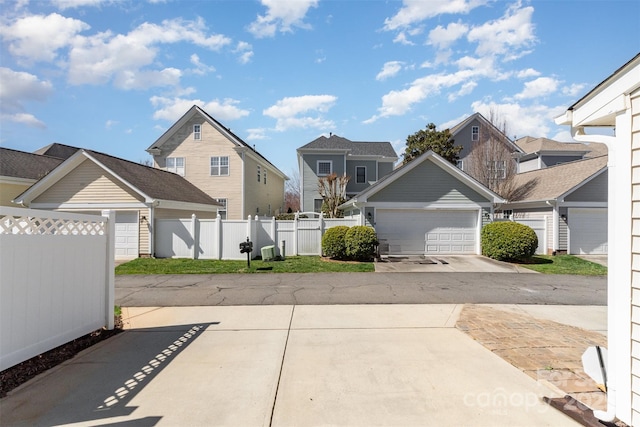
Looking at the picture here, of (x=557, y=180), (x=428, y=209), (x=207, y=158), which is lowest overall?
(x=428, y=209)

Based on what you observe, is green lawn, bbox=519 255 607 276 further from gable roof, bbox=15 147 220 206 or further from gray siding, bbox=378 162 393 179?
gable roof, bbox=15 147 220 206

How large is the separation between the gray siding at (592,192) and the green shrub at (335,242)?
11.7m

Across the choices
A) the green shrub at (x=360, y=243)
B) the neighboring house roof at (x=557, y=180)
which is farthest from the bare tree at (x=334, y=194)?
the neighboring house roof at (x=557, y=180)

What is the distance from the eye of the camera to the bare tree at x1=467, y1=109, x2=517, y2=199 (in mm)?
22531

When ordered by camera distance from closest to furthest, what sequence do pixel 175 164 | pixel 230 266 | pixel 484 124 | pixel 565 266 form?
pixel 230 266 → pixel 565 266 → pixel 175 164 → pixel 484 124

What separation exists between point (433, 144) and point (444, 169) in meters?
10.4

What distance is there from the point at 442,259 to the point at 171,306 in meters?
11.7

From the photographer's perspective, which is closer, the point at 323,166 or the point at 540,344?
the point at 540,344

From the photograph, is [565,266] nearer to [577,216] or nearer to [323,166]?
[577,216]

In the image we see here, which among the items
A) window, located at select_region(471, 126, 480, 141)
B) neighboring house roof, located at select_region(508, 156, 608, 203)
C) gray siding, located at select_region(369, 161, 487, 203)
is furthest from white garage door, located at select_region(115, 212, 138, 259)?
window, located at select_region(471, 126, 480, 141)

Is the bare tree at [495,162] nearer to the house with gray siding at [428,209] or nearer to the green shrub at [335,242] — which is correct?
the house with gray siding at [428,209]

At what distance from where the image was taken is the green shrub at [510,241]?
13586 millimetres

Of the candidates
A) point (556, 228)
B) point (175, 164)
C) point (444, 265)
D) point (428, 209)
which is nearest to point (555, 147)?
point (556, 228)

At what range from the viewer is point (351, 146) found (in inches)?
1104
